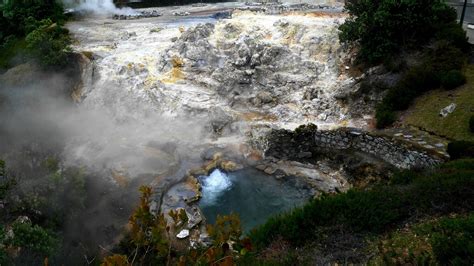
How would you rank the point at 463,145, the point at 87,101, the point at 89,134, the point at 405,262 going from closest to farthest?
the point at 405,262 < the point at 463,145 < the point at 89,134 < the point at 87,101

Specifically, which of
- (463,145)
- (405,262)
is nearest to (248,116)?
(463,145)

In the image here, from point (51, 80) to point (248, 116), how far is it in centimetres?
1144

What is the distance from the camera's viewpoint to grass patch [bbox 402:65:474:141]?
16.8m

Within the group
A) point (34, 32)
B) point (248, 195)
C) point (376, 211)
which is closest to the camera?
point (376, 211)

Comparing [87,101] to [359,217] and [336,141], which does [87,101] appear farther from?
[359,217]

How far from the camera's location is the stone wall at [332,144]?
17.5 metres

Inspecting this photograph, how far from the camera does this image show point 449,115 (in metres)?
17.6

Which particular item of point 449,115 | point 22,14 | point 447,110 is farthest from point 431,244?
point 22,14

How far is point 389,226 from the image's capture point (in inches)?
414

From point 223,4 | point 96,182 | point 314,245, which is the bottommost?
point 96,182

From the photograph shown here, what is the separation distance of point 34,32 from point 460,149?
2281cm

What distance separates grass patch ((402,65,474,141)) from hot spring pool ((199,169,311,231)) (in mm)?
5667

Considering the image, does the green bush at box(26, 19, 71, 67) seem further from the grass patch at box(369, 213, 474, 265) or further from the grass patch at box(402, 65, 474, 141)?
the grass patch at box(369, 213, 474, 265)

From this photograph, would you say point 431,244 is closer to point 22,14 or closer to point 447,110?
point 447,110
